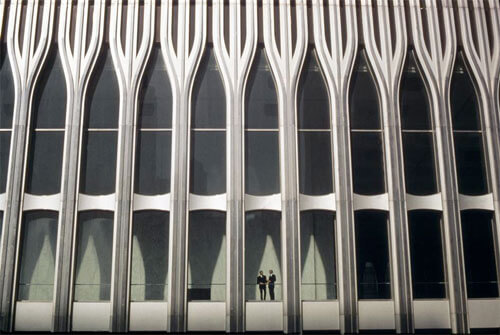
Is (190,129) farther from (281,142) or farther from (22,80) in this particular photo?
(22,80)

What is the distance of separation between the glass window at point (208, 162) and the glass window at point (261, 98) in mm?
1517

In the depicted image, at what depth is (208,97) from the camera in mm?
20594

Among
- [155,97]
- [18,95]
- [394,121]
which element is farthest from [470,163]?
[18,95]

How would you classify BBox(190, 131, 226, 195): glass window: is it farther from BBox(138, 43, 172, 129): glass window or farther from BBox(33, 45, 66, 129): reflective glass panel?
BBox(33, 45, 66, 129): reflective glass panel

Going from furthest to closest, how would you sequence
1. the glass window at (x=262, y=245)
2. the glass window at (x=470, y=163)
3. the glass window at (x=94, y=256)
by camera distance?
the glass window at (x=470, y=163) → the glass window at (x=262, y=245) → the glass window at (x=94, y=256)

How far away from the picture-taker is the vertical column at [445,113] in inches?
747

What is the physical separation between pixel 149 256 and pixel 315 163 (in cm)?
780

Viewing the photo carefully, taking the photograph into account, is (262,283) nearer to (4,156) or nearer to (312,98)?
(312,98)

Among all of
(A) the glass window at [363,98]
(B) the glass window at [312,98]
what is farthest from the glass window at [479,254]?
(B) the glass window at [312,98]

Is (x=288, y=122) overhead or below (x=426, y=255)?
overhead

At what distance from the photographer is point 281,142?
19922 mm

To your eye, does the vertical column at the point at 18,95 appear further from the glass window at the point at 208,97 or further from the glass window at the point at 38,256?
the glass window at the point at 208,97

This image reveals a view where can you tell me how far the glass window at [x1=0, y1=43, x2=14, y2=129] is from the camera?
66.4ft

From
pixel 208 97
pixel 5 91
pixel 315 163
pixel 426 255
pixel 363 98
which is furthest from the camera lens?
pixel 363 98
